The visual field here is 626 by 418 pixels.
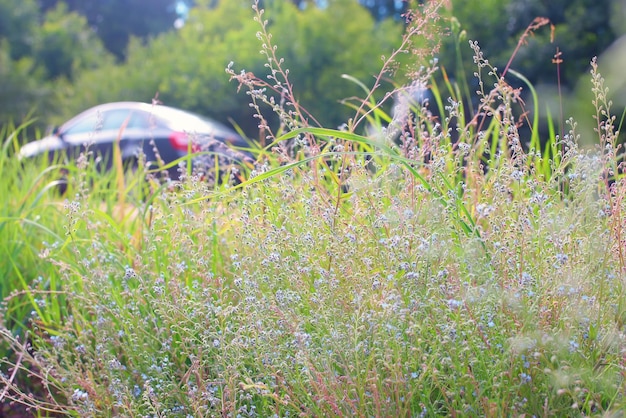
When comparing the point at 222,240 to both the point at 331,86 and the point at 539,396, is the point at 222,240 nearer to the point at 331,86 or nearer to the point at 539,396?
the point at 539,396

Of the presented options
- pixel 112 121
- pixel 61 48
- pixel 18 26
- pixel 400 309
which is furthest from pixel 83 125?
pixel 18 26

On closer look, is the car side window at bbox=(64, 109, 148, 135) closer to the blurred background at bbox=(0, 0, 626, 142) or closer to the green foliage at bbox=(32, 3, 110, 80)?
the blurred background at bbox=(0, 0, 626, 142)

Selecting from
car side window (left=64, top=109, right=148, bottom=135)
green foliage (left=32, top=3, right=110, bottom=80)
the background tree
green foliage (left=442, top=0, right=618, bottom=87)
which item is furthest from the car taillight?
the background tree

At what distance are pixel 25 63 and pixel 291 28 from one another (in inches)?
416

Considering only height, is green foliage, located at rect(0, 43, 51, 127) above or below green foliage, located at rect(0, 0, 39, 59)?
below

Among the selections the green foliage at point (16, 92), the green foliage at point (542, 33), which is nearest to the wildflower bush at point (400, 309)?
the green foliage at point (542, 33)

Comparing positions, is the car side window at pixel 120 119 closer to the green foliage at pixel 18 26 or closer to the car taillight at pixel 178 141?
the car taillight at pixel 178 141

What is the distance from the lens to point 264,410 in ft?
7.07

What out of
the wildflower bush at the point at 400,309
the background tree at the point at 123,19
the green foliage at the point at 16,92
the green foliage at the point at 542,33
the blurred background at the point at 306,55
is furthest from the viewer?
the background tree at the point at 123,19

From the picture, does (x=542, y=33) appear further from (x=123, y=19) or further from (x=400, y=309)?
(x=123, y=19)

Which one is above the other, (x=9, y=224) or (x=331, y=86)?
(x=9, y=224)

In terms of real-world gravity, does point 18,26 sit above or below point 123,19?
above

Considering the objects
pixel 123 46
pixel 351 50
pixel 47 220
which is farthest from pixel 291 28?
pixel 123 46

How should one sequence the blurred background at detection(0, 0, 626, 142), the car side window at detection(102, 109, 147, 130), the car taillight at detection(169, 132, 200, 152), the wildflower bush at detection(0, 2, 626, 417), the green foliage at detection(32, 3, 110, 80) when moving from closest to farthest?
1. the wildflower bush at detection(0, 2, 626, 417)
2. the car taillight at detection(169, 132, 200, 152)
3. the car side window at detection(102, 109, 147, 130)
4. the blurred background at detection(0, 0, 626, 142)
5. the green foliage at detection(32, 3, 110, 80)
